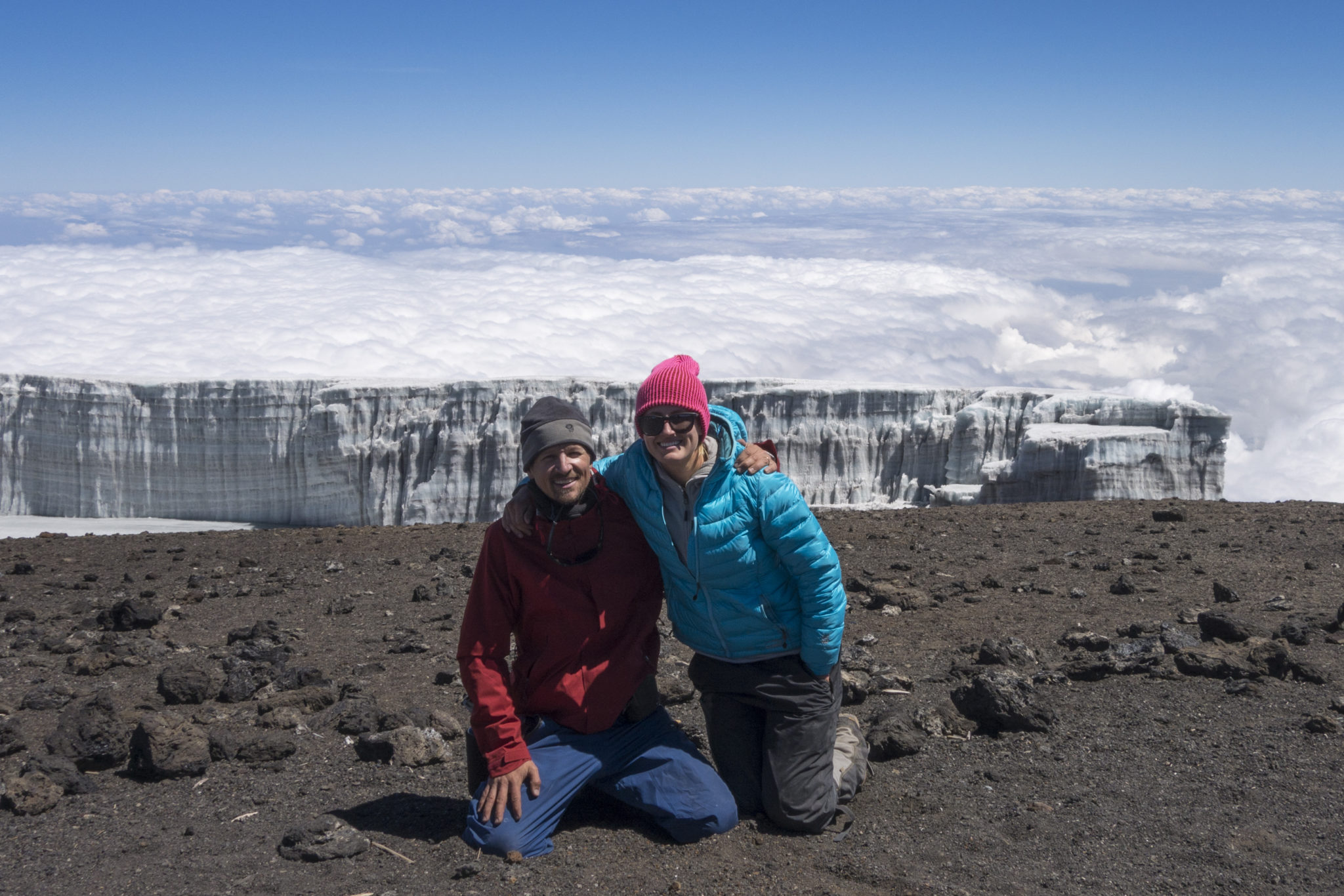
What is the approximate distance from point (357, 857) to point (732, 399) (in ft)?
74.0

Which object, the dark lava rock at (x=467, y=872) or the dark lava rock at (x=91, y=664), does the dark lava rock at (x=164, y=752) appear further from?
the dark lava rock at (x=91, y=664)

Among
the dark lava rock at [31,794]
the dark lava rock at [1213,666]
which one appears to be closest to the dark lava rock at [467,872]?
the dark lava rock at [31,794]

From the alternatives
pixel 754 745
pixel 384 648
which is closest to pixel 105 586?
pixel 384 648

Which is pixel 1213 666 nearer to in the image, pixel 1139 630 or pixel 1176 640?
pixel 1176 640

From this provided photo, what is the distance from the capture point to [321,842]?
397 centimetres

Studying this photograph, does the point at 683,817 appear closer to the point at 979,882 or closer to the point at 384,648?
the point at 979,882

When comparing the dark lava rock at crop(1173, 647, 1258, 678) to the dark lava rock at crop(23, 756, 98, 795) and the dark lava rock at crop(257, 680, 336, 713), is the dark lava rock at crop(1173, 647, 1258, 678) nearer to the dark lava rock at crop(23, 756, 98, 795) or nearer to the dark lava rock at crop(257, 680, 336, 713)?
the dark lava rock at crop(257, 680, 336, 713)

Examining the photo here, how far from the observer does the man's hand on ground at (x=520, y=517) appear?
4012 millimetres

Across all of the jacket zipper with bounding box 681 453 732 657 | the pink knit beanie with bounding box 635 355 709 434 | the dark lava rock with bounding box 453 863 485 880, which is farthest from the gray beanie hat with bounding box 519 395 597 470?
the dark lava rock with bounding box 453 863 485 880

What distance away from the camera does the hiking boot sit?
439 centimetres

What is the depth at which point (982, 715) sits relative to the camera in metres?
5.15

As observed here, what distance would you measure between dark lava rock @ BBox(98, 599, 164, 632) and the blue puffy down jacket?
5.35 m

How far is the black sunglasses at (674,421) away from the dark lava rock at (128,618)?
581cm

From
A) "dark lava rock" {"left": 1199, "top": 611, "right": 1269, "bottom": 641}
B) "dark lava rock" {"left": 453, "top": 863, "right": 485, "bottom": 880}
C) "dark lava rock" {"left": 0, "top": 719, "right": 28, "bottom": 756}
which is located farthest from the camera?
"dark lava rock" {"left": 1199, "top": 611, "right": 1269, "bottom": 641}
